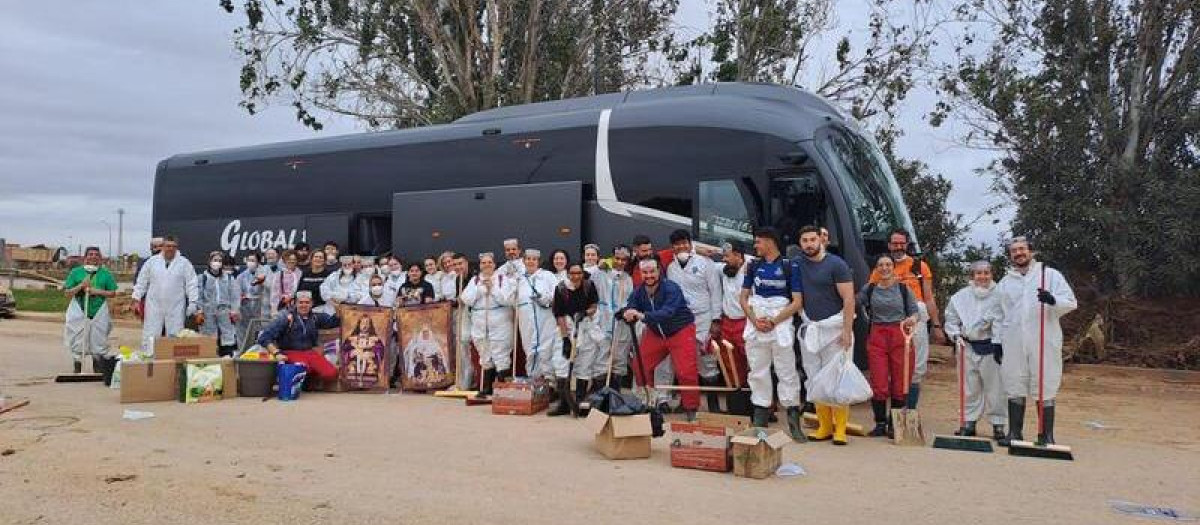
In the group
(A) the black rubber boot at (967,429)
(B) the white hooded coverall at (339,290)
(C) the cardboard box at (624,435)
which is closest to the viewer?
(C) the cardboard box at (624,435)

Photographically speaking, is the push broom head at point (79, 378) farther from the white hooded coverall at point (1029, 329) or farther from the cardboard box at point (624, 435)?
the white hooded coverall at point (1029, 329)

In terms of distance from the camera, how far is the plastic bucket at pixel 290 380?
8484 mm

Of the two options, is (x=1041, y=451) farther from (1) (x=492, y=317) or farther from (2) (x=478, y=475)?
(1) (x=492, y=317)

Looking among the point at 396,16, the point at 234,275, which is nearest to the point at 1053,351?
the point at 234,275

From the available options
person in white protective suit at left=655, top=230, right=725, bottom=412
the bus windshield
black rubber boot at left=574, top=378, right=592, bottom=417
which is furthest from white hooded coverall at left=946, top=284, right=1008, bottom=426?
black rubber boot at left=574, top=378, right=592, bottom=417

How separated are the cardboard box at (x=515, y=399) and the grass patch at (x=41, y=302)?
19603mm

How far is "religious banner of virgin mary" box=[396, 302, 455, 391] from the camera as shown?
9250 mm

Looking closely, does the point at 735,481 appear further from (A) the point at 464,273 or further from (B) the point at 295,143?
(B) the point at 295,143

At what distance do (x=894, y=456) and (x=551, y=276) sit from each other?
12.5 ft

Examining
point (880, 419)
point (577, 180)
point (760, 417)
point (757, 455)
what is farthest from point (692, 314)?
point (577, 180)

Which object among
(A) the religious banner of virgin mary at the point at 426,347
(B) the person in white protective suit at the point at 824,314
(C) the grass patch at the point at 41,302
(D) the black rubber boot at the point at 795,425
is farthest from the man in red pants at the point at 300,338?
(C) the grass patch at the point at 41,302

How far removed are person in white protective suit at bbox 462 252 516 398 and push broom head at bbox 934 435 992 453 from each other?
4234mm

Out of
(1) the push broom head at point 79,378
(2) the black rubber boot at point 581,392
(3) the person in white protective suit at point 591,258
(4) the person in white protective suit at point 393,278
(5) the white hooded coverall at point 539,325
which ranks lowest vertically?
(1) the push broom head at point 79,378

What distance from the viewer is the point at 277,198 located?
12.5 meters
